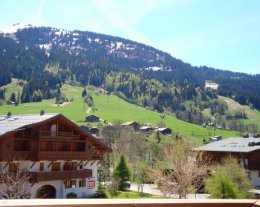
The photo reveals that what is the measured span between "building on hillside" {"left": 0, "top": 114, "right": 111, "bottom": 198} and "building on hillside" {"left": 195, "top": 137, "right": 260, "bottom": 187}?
80.6 feet

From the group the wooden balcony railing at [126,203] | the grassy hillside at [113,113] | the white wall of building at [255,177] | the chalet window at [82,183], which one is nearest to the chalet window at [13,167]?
the chalet window at [82,183]

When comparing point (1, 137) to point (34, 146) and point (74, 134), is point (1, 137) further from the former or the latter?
point (74, 134)

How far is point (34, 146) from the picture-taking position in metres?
43.0

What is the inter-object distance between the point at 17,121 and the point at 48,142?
→ 13.9ft

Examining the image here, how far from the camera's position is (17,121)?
45250 mm

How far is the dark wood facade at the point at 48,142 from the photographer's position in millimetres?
41219

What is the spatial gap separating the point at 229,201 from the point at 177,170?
3678 cm

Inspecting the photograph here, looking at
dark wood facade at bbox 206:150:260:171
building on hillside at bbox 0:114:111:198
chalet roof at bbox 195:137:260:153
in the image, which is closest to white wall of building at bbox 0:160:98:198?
building on hillside at bbox 0:114:111:198

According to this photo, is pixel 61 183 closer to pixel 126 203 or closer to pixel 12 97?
pixel 126 203

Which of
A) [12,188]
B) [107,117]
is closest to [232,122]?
[107,117]

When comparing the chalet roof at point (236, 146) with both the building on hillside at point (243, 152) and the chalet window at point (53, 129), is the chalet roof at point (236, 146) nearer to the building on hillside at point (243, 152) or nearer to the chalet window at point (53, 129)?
the building on hillside at point (243, 152)

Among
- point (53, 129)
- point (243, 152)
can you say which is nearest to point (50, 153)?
point (53, 129)

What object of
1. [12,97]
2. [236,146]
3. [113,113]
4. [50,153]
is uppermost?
[12,97]

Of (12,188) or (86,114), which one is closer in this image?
(12,188)
